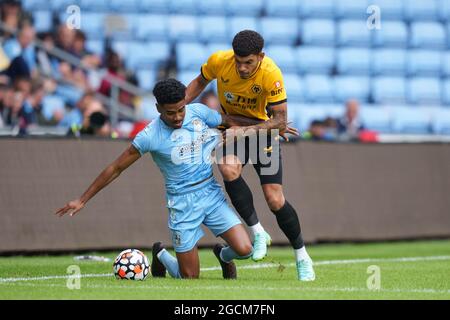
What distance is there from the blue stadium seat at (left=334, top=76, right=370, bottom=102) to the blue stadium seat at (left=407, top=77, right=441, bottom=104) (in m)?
1.08

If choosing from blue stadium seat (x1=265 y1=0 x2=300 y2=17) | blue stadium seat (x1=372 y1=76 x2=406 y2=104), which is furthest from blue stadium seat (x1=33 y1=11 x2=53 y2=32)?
blue stadium seat (x1=372 y1=76 x2=406 y2=104)

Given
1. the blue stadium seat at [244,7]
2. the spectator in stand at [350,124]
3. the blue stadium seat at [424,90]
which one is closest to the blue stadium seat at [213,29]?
the blue stadium seat at [244,7]

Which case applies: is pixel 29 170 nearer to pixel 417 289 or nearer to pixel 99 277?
pixel 99 277

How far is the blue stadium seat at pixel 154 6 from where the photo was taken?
2138 centimetres

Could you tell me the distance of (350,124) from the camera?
62.5 feet

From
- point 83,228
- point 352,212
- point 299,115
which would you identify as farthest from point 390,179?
point 83,228

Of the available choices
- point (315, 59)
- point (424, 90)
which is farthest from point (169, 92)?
point (424, 90)

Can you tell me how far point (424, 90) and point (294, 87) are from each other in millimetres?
3420

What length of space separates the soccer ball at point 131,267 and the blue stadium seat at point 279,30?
1323 centimetres

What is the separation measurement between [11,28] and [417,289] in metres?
10.8

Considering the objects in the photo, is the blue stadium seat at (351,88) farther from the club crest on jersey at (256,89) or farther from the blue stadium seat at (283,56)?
the club crest on jersey at (256,89)

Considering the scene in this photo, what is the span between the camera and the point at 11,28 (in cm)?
1761

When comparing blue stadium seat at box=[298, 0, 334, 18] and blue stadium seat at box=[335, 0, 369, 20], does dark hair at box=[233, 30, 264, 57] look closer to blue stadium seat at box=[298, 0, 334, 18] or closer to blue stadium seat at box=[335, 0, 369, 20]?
blue stadium seat at box=[298, 0, 334, 18]

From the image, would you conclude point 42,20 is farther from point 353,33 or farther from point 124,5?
point 353,33
